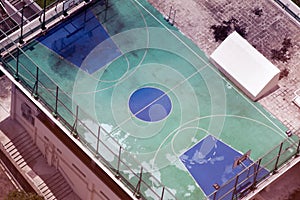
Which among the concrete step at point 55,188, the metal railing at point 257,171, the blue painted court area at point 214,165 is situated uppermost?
the concrete step at point 55,188

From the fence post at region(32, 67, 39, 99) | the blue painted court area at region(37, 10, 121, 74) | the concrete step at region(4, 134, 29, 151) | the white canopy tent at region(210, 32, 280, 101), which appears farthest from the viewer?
the concrete step at region(4, 134, 29, 151)

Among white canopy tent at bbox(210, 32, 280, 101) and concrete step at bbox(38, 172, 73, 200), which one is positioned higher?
concrete step at bbox(38, 172, 73, 200)

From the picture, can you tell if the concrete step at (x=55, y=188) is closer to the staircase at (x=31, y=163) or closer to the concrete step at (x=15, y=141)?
the staircase at (x=31, y=163)

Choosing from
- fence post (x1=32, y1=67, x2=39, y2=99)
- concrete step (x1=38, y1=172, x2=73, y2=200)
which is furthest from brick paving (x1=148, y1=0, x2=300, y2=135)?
concrete step (x1=38, y1=172, x2=73, y2=200)

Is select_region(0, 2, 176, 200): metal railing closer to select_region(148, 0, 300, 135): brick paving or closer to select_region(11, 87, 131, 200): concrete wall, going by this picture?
select_region(11, 87, 131, 200): concrete wall

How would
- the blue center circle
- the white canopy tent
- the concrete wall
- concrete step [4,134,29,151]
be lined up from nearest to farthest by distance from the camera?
the blue center circle
the white canopy tent
the concrete wall
concrete step [4,134,29,151]

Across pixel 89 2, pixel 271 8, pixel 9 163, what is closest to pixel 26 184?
pixel 9 163

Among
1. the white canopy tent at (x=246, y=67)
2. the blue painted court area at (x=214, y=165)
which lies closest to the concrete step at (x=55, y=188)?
the blue painted court area at (x=214, y=165)
